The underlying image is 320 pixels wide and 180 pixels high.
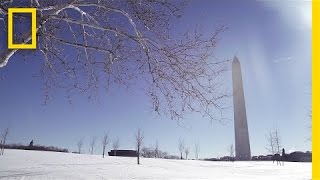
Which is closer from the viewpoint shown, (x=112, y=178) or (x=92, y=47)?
(x=92, y=47)

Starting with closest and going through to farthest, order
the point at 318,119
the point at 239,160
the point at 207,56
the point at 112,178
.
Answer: the point at 318,119
the point at 207,56
the point at 112,178
the point at 239,160

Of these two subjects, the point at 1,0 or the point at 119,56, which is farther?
the point at 119,56

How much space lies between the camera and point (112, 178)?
92.7ft

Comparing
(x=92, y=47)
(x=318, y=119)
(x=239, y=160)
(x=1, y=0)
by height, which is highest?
(x=1, y=0)

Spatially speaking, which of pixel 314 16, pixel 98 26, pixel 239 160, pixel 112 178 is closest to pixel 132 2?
pixel 98 26

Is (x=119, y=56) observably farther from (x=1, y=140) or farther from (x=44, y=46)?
(x=1, y=140)

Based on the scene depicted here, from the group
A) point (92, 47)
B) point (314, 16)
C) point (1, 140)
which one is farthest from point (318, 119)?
point (1, 140)

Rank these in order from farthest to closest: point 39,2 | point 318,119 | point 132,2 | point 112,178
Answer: point 112,178
point 39,2
point 132,2
point 318,119

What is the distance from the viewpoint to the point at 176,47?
297 inches

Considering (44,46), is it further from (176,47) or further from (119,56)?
(176,47)

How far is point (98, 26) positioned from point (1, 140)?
2096 inches

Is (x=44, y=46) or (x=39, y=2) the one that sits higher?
(x=39, y=2)

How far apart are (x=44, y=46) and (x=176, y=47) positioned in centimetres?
313

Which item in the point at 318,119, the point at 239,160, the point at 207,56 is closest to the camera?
the point at 318,119
